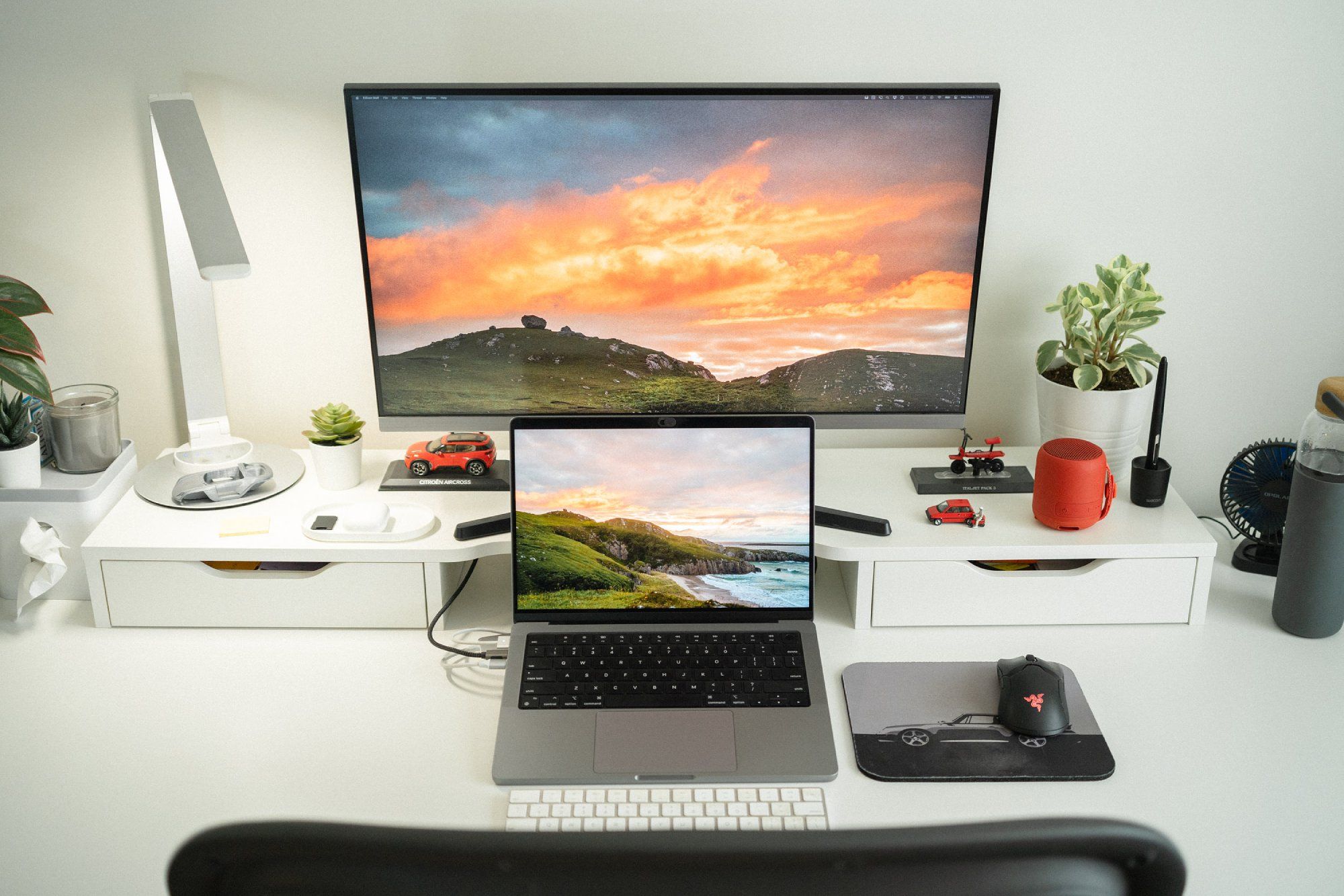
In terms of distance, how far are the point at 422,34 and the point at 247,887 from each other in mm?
1221

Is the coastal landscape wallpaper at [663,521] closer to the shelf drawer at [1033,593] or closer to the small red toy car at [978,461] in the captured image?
the shelf drawer at [1033,593]

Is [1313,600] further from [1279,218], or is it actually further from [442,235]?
[442,235]

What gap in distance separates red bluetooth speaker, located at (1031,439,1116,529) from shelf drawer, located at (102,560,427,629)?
2.71ft

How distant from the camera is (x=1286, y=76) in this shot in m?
1.50

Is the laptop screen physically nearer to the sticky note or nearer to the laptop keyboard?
the laptop keyboard

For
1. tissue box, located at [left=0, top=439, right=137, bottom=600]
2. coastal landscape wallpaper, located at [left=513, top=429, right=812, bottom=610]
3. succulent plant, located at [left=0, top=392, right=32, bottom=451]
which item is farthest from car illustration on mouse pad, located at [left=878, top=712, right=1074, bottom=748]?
succulent plant, located at [left=0, top=392, right=32, bottom=451]

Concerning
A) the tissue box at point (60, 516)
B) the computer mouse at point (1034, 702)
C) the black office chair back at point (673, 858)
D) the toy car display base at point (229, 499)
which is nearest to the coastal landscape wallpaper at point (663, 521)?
the computer mouse at point (1034, 702)

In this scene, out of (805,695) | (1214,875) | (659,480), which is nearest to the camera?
(1214,875)

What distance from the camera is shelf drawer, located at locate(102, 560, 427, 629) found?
135cm

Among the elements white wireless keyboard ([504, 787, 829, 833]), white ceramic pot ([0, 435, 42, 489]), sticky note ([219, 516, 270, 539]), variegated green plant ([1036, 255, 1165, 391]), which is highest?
variegated green plant ([1036, 255, 1165, 391])

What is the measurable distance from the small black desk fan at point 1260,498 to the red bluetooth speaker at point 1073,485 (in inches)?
10.5

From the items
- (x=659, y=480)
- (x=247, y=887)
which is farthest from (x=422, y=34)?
(x=247, y=887)

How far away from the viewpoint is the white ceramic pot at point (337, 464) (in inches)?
58.2

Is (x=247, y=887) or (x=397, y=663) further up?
(x=247, y=887)
